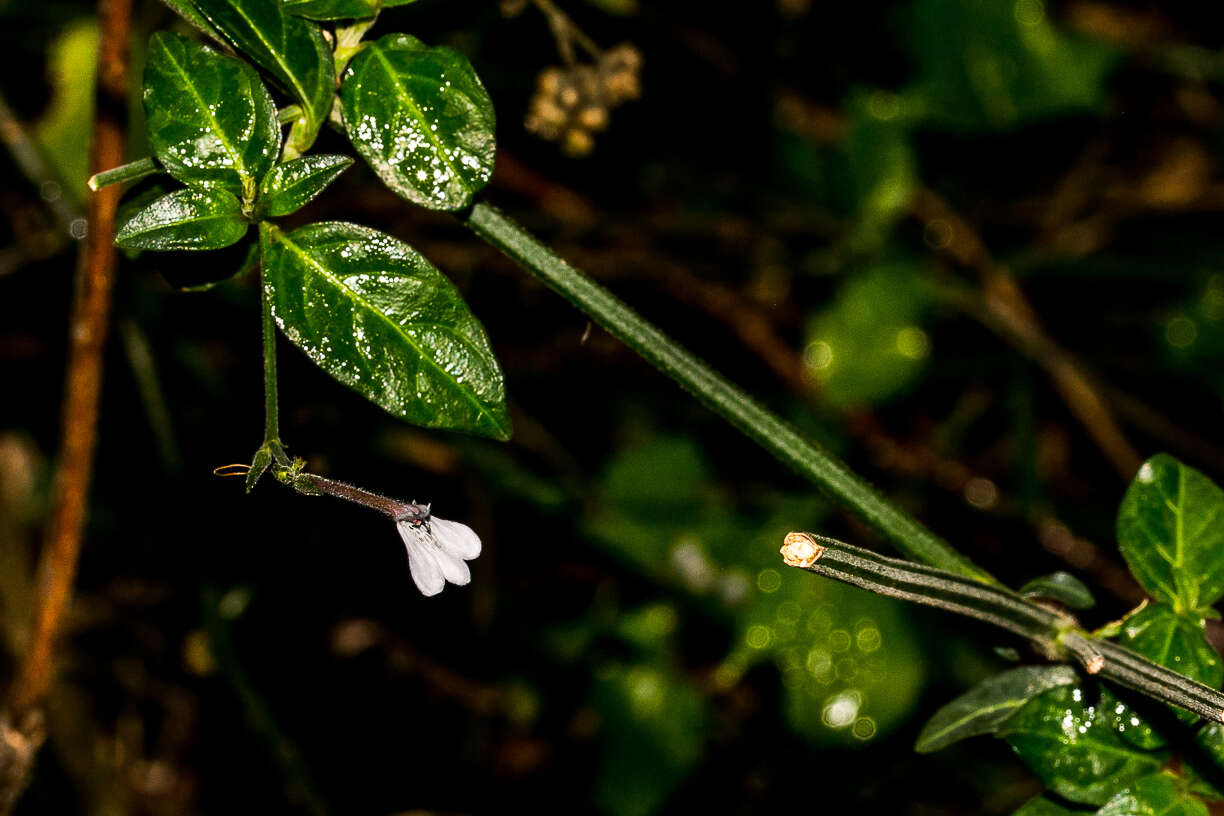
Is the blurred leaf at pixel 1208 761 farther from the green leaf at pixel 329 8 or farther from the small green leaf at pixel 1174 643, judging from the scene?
the green leaf at pixel 329 8

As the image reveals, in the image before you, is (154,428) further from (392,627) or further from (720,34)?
(720,34)

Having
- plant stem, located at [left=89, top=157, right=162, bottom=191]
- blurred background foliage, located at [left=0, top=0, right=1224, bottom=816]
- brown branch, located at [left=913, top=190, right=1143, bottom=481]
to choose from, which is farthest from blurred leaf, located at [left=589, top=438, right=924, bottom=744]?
plant stem, located at [left=89, top=157, right=162, bottom=191]

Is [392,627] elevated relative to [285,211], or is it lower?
lower

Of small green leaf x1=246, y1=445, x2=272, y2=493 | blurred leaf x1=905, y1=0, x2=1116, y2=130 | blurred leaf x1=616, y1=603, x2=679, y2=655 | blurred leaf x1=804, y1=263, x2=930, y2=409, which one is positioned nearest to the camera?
small green leaf x1=246, y1=445, x2=272, y2=493

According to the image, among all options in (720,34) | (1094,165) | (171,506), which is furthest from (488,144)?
(1094,165)

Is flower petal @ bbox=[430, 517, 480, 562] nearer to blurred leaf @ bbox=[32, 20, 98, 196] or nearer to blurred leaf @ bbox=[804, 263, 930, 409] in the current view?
blurred leaf @ bbox=[32, 20, 98, 196]

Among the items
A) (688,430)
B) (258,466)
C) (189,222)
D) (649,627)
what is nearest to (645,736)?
(649,627)

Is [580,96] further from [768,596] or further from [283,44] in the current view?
[768,596]

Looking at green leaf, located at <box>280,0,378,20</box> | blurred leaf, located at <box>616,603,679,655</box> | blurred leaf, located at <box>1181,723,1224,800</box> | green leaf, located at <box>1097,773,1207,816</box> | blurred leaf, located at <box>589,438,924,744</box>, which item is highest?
green leaf, located at <box>280,0,378,20</box>
